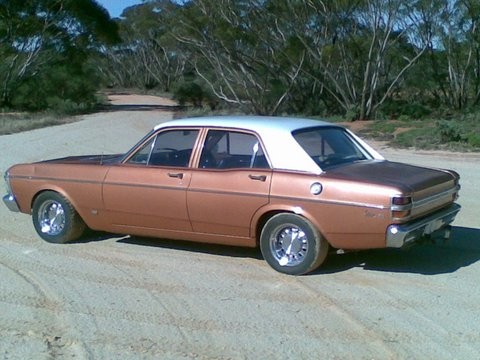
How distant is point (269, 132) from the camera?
7238 millimetres

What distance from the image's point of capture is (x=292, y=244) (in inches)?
275

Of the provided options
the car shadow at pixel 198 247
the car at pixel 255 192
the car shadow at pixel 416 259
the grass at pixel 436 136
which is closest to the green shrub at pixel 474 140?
the grass at pixel 436 136

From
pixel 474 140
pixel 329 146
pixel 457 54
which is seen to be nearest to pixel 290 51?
pixel 457 54

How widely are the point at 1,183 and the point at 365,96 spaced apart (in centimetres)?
2463

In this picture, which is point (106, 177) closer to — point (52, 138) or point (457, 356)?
point (457, 356)

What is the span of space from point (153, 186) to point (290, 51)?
30.8 metres

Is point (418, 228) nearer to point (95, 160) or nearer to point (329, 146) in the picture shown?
point (329, 146)

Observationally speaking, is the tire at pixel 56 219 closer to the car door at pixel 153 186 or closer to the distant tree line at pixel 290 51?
the car door at pixel 153 186

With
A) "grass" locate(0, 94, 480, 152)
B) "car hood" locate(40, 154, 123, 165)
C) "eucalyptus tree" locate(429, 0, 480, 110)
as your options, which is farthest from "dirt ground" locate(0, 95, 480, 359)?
"eucalyptus tree" locate(429, 0, 480, 110)

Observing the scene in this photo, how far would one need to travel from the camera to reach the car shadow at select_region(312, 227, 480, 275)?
7.18 meters

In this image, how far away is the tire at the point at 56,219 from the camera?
8242mm

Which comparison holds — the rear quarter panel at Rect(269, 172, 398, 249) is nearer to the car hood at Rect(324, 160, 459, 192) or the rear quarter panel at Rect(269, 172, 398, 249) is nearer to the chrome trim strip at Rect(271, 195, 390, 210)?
the chrome trim strip at Rect(271, 195, 390, 210)

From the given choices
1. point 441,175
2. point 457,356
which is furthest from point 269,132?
point 457,356

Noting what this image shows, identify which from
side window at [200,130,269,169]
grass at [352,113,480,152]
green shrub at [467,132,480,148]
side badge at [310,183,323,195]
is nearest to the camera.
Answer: side badge at [310,183,323,195]
